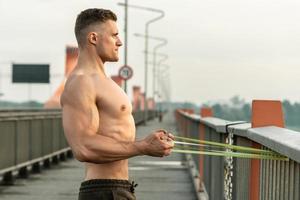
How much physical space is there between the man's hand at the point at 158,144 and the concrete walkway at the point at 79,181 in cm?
905

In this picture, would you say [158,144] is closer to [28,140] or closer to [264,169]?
[264,169]

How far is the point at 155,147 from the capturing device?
369 centimetres

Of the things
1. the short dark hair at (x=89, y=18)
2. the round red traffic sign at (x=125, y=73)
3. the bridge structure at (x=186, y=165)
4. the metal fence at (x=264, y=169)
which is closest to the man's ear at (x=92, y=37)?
the short dark hair at (x=89, y=18)

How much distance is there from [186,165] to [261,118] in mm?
14844

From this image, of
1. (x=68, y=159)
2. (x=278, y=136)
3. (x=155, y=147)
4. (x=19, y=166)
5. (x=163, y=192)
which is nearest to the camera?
(x=155, y=147)

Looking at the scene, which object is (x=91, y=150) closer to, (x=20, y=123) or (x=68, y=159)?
(x=20, y=123)

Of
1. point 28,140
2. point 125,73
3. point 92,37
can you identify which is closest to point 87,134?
point 92,37

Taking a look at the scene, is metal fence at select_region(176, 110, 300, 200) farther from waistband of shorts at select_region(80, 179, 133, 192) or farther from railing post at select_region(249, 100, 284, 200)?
waistband of shorts at select_region(80, 179, 133, 192)

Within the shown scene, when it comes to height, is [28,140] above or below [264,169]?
below

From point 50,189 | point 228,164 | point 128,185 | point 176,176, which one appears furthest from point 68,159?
point 128,185

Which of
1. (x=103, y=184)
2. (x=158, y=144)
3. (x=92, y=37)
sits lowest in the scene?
(x=103, y=184)

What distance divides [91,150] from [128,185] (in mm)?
393

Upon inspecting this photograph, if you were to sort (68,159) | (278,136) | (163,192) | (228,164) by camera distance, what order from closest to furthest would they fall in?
(278,136) < (228,164) < (163,192) < (68,159)

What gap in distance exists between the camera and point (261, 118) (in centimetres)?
519
